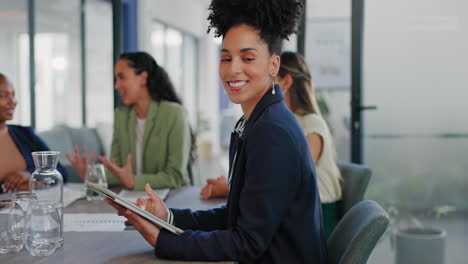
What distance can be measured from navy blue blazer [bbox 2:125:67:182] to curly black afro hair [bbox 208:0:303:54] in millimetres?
1338

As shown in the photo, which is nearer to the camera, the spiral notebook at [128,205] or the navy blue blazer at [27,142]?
the spiral notebook at [128,205]

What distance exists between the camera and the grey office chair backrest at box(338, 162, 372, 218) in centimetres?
219

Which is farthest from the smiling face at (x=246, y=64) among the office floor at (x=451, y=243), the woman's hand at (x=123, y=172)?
the office floor at (x=451, y=243)

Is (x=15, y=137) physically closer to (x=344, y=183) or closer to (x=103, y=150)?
(x=344, y=183)

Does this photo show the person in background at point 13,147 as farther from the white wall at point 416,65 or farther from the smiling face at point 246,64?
the white wall at point 416,65

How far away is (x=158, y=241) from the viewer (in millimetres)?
1196

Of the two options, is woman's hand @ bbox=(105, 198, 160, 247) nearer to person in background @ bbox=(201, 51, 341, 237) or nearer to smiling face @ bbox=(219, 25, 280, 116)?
smiling face @ bbox=(219, 25, 280, 116)

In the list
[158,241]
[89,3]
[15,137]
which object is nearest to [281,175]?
[158,241]

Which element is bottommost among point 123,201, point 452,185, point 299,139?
point 452,185

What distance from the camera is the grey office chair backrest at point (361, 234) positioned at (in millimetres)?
1222

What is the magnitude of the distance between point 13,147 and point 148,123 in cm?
71

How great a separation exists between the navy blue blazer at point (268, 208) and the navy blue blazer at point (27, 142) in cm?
131

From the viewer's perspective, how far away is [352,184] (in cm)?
228

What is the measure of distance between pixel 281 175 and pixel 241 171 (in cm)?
13
